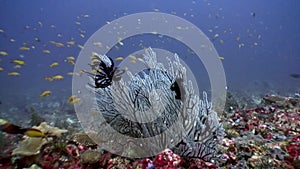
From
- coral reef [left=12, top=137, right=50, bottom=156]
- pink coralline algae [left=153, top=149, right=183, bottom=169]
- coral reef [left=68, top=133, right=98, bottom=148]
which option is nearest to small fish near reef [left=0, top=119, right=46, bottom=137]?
coral reef [left=12, top=137, right=50, bottom=156]

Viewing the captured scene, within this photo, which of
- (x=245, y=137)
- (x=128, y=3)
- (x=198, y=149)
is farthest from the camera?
(x=128, y=3)

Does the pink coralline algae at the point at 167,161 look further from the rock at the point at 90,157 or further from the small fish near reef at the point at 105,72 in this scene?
→ the small fish near reef at the point at 105,72

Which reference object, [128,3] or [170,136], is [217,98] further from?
[128,3]

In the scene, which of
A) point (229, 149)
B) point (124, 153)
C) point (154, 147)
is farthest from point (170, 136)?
point (229, 149)

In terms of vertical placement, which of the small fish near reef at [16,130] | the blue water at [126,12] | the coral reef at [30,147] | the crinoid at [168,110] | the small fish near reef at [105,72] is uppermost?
the blue water at [126,12]

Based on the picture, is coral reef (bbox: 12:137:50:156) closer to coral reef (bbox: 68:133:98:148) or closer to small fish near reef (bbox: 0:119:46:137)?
coral reef (bbox: 68:133:98:148)

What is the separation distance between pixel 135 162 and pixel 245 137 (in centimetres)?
251

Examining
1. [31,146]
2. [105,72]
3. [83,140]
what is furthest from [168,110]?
[31,146]

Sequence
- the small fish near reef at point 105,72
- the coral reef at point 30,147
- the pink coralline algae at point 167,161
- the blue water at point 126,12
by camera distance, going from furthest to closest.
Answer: the blue water at point 126,12, the coral reef at point 30,147, the small fish near reef at point 105,72, the pink coralline algae at point 167,161

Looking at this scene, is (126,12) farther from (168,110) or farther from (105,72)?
(168,110)

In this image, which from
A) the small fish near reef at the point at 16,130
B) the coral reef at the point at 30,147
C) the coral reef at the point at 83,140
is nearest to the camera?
the small fish near reef at the point at 16,130

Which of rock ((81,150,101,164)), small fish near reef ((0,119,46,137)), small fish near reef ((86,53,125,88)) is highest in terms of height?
small fish near reef ((86,53,125,88))

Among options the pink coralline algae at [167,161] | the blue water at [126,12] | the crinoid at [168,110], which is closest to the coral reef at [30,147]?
the crinoid at [168,110]

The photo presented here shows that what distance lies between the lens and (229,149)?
426 centimetres
